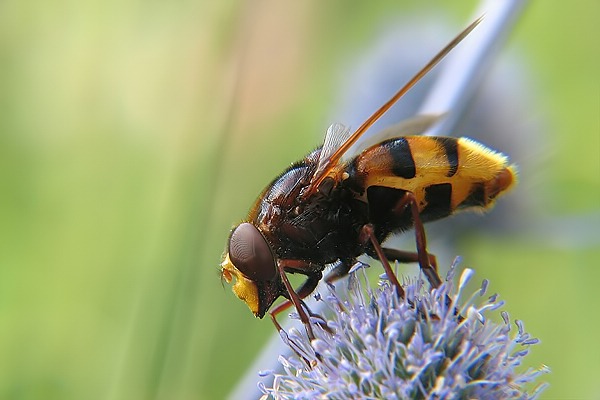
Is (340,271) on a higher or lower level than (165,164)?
higher

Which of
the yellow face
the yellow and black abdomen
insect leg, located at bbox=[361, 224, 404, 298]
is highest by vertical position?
the yellow and black abdomen

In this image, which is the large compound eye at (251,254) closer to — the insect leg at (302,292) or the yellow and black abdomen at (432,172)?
the insect leg at (302,292)

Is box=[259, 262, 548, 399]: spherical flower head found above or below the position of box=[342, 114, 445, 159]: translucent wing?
below

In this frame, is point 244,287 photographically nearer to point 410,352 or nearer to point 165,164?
point 410,352

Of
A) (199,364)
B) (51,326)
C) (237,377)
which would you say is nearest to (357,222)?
(199,364)

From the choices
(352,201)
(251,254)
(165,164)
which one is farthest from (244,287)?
(165,164)

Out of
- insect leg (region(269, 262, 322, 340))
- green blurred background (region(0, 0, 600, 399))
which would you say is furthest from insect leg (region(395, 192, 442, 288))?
green blurred background (region(0, 0, 600, 399))

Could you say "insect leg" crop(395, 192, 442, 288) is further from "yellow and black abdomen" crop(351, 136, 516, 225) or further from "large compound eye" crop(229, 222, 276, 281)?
"large compound eye" crop(229, 222, 276, 281)
